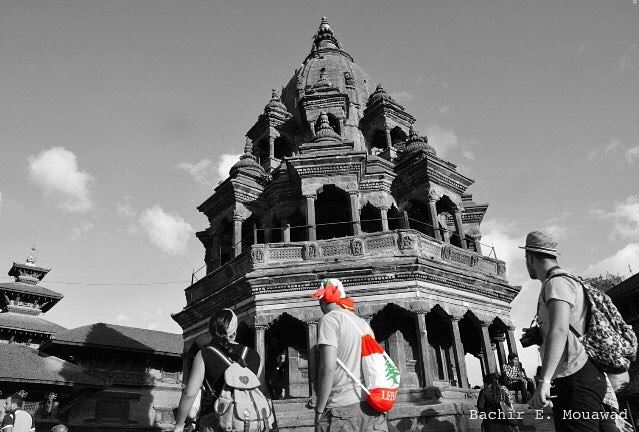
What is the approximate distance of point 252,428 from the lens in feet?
12.2

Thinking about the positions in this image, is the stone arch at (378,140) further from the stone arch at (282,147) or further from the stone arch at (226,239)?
the stone arch at (226,239)

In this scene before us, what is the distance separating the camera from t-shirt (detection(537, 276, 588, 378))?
10.9ft

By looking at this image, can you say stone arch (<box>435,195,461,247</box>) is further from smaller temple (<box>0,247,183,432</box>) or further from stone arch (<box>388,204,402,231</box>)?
smaller temple (<box>0,247,183,432</box>)

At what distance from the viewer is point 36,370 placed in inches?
824

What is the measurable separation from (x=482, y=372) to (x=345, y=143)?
11261 mm

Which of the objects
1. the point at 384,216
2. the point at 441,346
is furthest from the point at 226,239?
the point at 441,346

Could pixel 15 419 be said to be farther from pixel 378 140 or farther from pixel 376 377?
pixel 378 140

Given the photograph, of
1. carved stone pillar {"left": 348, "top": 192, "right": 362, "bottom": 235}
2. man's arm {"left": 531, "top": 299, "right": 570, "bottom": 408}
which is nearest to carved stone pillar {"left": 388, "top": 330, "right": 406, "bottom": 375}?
carved stone pillar {"left": 348, "top": 192, "right": 362, "bottom": 235}

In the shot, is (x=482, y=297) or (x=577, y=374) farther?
(x=482, y=297)

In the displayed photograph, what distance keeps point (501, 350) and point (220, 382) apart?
60.0ft

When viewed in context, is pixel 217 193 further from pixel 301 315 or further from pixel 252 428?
pixel 252 428

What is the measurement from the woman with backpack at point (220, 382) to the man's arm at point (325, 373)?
560mm

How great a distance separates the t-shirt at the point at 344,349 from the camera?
144 inches

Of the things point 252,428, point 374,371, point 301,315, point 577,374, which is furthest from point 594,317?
point 301,315
